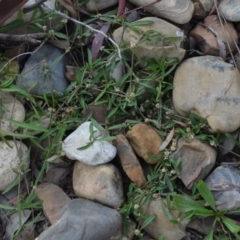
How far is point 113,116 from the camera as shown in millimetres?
2355

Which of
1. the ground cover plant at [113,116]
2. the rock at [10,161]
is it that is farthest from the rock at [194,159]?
the rock at [10,161]

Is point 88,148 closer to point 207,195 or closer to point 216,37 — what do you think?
point 207,195

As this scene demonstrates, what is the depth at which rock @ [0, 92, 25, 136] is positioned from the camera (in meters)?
2.30

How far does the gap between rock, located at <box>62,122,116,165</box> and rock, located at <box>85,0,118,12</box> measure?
22.0 inches

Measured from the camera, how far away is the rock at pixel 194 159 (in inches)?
88.4

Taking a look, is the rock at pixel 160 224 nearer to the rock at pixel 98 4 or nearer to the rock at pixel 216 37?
the rock at pixel 216 37

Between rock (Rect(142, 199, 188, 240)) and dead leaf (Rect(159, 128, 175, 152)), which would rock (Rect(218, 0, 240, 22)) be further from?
rock (Rect(142, 199, 188, 240))

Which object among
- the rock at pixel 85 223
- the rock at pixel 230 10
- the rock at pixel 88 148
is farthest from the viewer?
the rock at pixel 230 10

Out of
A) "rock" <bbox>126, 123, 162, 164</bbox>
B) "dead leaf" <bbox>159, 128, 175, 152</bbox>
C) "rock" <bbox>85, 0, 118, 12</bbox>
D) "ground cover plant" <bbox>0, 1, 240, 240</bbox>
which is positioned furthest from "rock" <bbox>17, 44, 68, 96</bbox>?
"dead leaf" <bbox>159, 128, 175, 152</bbox>

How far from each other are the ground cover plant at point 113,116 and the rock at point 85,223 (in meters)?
0.07

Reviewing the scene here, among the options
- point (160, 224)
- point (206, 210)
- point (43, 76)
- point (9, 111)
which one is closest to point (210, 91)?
point (206, 210)

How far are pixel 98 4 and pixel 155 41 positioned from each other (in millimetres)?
338

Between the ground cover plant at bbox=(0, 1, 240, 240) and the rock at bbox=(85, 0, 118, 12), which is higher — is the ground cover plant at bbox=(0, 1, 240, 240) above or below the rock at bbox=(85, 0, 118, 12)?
below

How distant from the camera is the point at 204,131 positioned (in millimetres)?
2303
